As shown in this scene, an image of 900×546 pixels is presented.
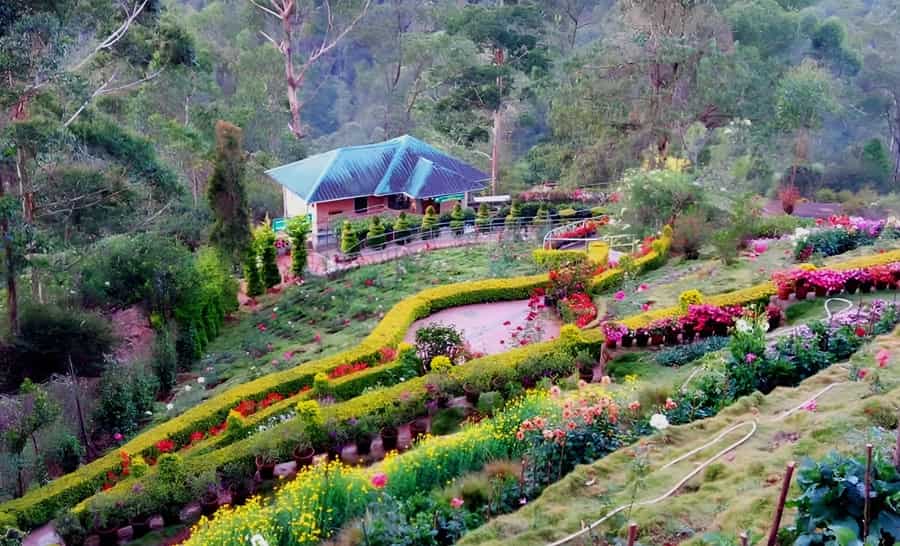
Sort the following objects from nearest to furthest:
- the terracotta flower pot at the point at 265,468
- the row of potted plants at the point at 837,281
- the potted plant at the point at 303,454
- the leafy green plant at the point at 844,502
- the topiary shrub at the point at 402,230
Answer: the leafy green plant at the point at 844,502 < the terracotta flower pot at the point at 265,468 < the potted plant at the point at 303,454 < the row of potted plants at the point at 837,281 < the topiary shrub at the point at 402,230

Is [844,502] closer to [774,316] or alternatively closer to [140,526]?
[140,526]

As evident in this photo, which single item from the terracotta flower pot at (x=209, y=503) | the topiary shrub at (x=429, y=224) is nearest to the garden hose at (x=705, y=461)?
the terracotta flower pot at (x=209, y=503)

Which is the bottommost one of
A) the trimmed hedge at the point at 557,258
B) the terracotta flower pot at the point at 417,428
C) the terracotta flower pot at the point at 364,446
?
the terracotta flower pot at the point at 364,446

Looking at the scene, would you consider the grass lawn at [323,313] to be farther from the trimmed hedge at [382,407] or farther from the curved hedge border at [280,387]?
the trimmed hedge at [382,407]

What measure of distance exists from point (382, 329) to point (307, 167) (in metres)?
15.9

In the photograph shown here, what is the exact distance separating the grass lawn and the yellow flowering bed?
635cm

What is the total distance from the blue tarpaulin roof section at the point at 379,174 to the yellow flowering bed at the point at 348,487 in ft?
64.8

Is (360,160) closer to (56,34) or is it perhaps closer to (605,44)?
(605,44)

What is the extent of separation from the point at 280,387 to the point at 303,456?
234 cm

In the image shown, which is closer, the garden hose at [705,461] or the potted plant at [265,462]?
the garden hose at [705,461]

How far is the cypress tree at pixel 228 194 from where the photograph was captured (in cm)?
1973

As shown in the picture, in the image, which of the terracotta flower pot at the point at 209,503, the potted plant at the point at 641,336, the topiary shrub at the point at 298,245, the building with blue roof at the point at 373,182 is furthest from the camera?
the building with blue roof at the point at 373,182

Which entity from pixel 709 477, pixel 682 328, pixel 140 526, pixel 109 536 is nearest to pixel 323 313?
pixel 682 328

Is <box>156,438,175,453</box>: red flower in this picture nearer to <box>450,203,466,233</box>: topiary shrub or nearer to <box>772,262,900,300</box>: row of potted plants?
<box>772,262,900,300</box>: row of potted plants
